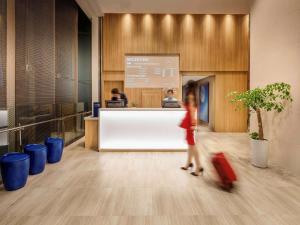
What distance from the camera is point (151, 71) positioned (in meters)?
9.12

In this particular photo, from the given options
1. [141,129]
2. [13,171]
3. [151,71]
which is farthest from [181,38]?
[13,171]

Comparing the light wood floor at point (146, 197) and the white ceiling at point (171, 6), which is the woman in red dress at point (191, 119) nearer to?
the light wood floor at point (146, 197)

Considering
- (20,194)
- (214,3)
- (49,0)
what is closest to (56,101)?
(49,0)

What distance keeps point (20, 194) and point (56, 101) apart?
10.3 feet

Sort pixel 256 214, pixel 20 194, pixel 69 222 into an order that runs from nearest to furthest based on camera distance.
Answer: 1. pixel 69 222
2. pixel 256 214
3. pixel 20 194

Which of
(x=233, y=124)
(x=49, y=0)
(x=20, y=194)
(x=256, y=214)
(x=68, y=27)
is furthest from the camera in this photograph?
(x=233, y=124)

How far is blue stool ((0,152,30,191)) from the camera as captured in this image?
10.6ft

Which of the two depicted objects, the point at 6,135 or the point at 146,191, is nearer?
the point at 146,191

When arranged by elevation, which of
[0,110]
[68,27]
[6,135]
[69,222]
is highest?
[68,27]

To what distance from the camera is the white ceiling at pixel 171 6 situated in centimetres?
706

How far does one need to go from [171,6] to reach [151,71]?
8.27ft

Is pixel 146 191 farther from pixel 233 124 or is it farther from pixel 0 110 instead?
pixel 233 124

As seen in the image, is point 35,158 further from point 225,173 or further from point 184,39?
point 184,39

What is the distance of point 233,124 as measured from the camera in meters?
9.38
